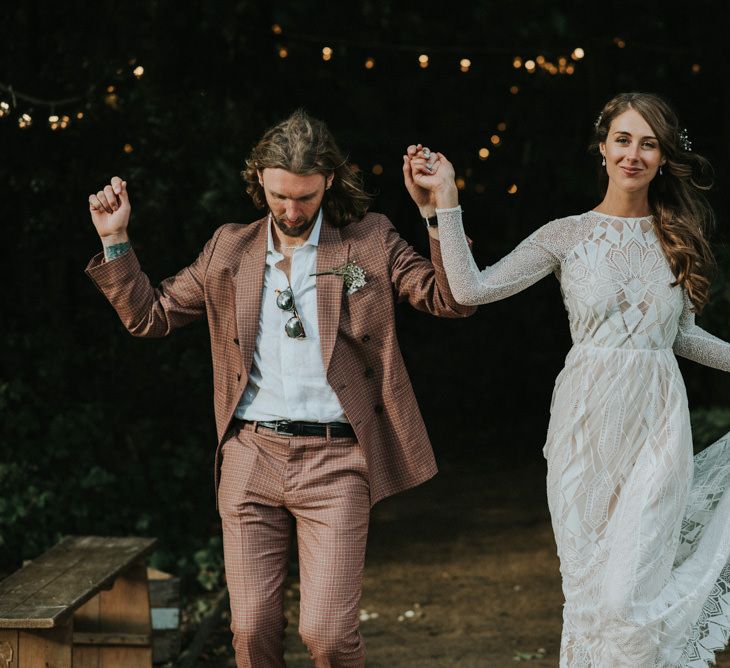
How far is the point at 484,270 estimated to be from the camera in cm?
410

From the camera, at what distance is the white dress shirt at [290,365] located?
13.7 feet

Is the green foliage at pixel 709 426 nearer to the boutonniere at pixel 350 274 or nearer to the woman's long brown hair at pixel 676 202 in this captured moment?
the woman's long brown hair at pixel 676 202

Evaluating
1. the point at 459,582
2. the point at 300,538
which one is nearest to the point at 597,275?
the point at 300,538

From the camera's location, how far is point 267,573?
4191 mm

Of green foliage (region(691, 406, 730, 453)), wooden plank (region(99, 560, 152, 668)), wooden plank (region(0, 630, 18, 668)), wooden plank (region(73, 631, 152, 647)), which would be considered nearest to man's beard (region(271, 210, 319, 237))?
wooden plank (region(0, 630, 18, 668))

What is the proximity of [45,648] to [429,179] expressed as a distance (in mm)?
2105

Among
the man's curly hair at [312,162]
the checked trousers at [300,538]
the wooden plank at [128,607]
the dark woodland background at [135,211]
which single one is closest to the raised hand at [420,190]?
the man's curly hair at [312,162]

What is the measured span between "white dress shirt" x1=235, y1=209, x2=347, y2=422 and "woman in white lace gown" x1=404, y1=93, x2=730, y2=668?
1.62 ft

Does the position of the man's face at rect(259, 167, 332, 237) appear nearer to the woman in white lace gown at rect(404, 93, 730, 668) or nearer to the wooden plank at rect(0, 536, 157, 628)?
the woman in white lace gown at rect(404, 93, 730, 668)

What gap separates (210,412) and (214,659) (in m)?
2.22

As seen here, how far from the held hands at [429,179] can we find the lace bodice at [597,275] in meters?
0.05

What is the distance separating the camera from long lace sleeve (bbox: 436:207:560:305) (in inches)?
162

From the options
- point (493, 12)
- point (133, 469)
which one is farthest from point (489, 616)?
point (493, 12)

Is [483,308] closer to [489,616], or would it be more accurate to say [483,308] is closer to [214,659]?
[489,616]
